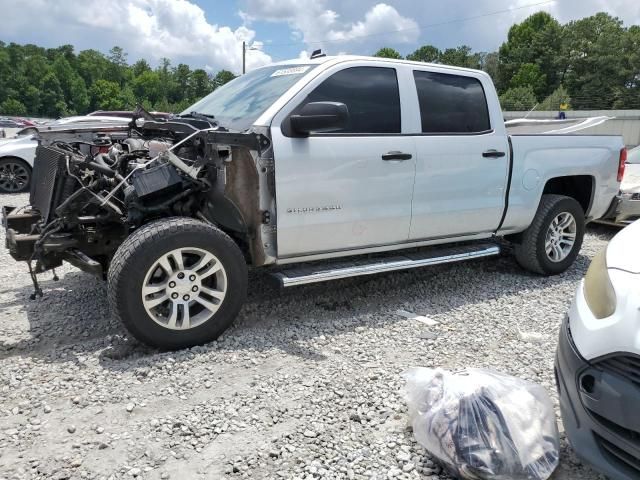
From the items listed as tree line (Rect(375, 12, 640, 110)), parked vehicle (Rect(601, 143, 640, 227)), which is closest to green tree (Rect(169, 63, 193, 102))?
tree line (Rect(375, 12, 640, 110))

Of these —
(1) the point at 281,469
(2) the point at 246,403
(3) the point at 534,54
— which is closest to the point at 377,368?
(2) the point at 246,403

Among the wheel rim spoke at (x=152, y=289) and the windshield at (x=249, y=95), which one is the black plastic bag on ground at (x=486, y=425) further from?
the windshield at (x=249, y=95)

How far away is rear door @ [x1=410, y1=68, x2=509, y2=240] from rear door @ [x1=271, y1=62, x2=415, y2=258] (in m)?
0.20

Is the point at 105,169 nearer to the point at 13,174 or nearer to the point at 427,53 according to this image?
the point at 13,174

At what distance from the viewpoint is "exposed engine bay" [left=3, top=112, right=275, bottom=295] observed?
346 cm

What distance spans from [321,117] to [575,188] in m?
3.53

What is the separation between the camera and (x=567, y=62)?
77188 millimetres

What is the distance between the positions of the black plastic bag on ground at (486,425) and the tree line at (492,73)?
50575 millimetres

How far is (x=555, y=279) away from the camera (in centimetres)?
530

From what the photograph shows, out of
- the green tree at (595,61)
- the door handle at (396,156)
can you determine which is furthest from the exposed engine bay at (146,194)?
the green tree at (595,61)

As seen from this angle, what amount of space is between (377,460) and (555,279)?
145 inches

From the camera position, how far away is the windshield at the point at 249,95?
3.82m

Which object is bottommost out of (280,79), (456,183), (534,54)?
(456,183)

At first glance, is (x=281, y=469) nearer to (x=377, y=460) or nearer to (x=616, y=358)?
(x=377, y=460)
